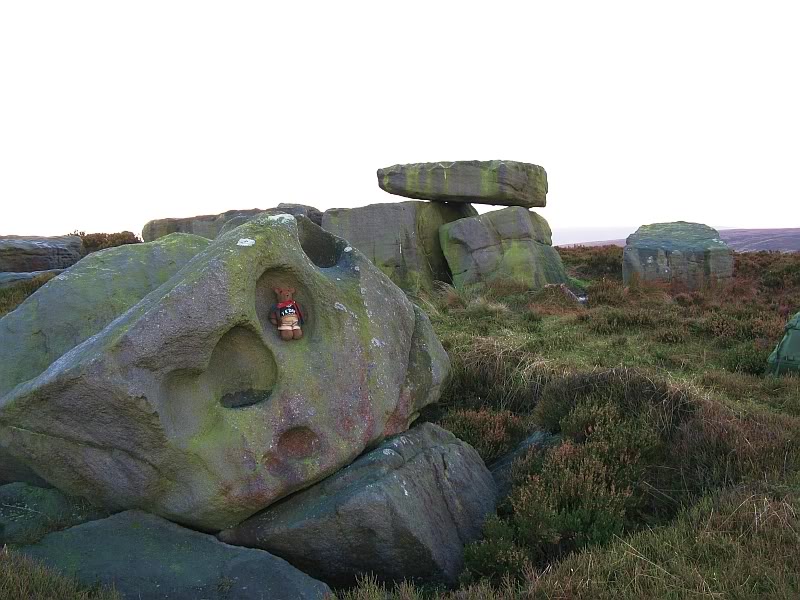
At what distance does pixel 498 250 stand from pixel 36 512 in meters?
16.2

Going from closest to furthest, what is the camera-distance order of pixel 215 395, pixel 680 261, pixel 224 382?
pixel 215 395 < pixel 224 382 < pixel 680 261

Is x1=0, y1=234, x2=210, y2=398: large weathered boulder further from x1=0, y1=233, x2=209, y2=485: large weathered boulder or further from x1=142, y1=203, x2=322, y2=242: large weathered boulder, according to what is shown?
x1=142, y1=203, x2=322, y2=242: large weathered boulder

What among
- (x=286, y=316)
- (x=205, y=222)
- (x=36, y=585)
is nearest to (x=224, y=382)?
(x=286, y=316)

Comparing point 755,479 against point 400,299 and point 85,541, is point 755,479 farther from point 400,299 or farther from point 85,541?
point 85,541

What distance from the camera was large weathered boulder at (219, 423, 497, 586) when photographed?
16.0 ft

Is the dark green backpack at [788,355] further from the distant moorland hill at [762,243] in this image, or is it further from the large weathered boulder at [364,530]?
the distant moorland hill at [762,243]

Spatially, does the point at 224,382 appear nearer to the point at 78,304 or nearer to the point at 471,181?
the point at 78,304

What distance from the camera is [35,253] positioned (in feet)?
81.9

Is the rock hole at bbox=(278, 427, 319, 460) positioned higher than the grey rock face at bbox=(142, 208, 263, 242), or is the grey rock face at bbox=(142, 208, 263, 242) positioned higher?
the grey rock face at bbox=(142, 208, 263, 242)

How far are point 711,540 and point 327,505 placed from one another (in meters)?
2.79

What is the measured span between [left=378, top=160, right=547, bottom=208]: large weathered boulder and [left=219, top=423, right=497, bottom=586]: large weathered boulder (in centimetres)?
1618

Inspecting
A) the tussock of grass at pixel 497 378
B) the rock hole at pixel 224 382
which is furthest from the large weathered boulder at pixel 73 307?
the tussock of grass at pixel 497 378

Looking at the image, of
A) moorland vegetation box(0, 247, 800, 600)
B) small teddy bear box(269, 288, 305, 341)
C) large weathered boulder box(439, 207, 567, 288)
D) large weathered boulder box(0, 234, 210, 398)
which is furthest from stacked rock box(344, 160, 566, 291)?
small teddy bear box(269, 288, 305, 341)

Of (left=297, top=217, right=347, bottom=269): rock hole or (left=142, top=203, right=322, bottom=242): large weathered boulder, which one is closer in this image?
(left=297, top=217, right=347, bottom=269): rock hole
